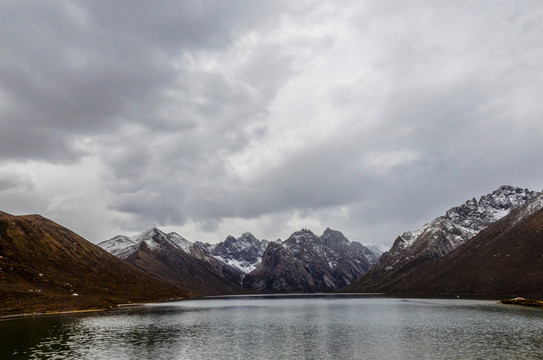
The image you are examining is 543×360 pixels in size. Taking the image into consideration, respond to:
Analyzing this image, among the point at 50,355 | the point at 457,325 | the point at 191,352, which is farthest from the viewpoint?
the point at 457,325

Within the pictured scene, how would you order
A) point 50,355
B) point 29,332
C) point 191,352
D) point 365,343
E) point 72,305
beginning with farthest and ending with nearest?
1. point 72,305
2. point 29,332
3. point 365,343
4. point 191,352
5. point 50,355

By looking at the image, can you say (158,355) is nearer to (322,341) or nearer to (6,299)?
(322,341)

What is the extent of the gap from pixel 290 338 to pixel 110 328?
2139 inches

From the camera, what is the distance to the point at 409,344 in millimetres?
77438

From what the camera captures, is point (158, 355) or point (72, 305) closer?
point (158, 355)

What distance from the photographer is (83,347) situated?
77.4m

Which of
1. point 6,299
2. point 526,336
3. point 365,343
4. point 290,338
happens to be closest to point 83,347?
point 290,338

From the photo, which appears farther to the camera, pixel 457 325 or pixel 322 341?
pixel 457 325

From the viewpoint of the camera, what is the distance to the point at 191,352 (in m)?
73.6

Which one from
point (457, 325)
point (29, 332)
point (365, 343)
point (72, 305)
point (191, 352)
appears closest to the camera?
point (191, 352)

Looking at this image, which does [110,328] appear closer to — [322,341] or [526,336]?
[322,341]

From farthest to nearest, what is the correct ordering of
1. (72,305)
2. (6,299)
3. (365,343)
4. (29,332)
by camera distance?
1. (72,305)
2. (6,299)
3. (29,332)
4. (365,343)

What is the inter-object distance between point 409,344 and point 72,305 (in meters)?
177

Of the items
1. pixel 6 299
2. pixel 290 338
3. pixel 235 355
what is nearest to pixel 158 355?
pixel 235 355
